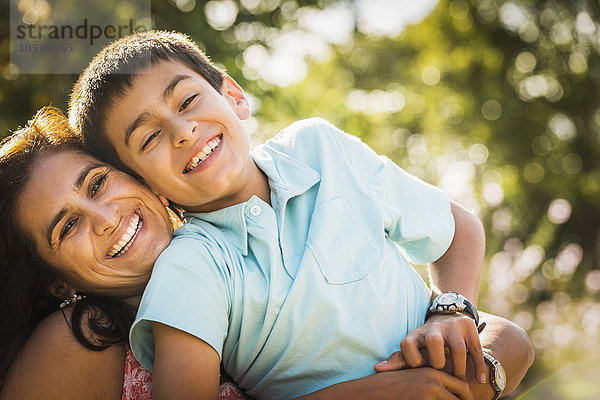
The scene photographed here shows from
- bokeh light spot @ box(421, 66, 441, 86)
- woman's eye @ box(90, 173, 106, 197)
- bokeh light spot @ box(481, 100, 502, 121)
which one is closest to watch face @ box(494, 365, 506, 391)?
woman's eye @ box(90, 173, 106, 197)

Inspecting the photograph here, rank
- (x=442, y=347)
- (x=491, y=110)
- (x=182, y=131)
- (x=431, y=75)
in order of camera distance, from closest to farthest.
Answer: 1. (x=442, y=347)
2. (x=182, y=131)
3. (x=491, y=110)
4. (x=431, y=75)

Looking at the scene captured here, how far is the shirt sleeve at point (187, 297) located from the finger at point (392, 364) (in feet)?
1.54

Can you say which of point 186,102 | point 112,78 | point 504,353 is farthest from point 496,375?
point 112,78

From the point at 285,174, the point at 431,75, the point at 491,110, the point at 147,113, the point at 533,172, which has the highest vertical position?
the point at 147,113

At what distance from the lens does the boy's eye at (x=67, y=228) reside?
6.40ft

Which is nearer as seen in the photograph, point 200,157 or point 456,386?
point 456,386

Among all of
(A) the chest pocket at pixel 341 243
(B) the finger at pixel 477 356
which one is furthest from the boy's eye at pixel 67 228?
(B) the finger at pixel 477 356

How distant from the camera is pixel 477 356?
6.11 ft

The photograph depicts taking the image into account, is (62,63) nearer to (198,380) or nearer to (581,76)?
(198,380)

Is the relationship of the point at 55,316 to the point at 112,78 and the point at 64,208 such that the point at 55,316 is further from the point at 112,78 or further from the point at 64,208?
the point at 112,78

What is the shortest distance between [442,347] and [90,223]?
1133mm

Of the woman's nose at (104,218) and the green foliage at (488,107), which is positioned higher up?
the woman's nose at (104,218)

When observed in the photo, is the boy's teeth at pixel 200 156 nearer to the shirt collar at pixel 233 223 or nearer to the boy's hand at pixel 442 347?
the shirt collar at pixel 233 223

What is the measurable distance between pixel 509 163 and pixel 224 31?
7295 mm
